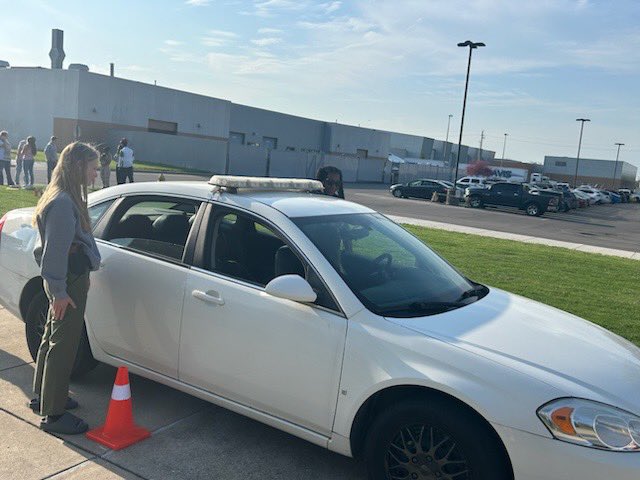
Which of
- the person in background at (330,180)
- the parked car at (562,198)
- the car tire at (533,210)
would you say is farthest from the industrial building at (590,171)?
the person in background at (330,180)

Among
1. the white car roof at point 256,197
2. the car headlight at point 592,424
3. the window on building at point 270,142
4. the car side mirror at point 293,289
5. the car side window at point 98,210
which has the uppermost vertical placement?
the window on building at point 270,142

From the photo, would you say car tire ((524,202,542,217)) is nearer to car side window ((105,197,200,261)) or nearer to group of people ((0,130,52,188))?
group of people ((0,130,52,188))

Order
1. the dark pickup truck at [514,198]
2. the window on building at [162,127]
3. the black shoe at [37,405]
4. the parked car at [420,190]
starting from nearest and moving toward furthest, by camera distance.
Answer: the black shoe at [37,405], the dark pickup truck at [514,198], the parked car at [420,190], the window on building at [162,127]

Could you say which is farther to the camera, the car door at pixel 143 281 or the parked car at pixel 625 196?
the parked car at pixel 625 196

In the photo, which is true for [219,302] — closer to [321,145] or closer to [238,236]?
[238,236]

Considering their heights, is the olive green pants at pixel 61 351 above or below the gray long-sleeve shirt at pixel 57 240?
below

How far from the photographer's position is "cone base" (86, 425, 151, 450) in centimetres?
352

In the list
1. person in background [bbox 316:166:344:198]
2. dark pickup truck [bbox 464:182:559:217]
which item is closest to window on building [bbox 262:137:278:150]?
dark pickup truck [bbox 464:182:559:217]

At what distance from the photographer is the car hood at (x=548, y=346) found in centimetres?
278

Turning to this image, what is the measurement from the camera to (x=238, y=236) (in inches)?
153

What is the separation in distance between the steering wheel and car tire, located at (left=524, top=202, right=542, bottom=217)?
28.6m

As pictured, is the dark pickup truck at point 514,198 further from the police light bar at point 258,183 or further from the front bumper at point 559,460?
the front bumper at point 559,460

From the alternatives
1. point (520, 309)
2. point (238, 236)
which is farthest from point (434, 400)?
point (238, 236)

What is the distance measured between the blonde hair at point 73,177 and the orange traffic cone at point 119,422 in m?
0.95
